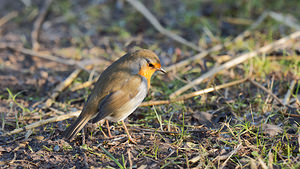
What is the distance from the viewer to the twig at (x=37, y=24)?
512cm

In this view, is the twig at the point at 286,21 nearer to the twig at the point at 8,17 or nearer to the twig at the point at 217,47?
the twig at the point at 217,47

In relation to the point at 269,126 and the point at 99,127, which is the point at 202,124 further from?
the point at 99,127

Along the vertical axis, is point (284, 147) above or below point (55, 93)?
below

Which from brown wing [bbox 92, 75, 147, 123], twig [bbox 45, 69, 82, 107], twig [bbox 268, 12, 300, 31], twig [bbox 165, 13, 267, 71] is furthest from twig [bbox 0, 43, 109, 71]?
twig [bbox 268, 12, 300, 31]

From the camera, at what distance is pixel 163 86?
4.03 metres

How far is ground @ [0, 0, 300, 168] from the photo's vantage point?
2.76 m

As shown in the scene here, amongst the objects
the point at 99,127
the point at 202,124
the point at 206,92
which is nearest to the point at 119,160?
the point at 99,127

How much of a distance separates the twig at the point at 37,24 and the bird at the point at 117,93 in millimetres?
2481

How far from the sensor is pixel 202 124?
3.23 m

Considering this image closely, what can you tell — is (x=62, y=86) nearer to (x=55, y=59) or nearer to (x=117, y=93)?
(x=55, y=59)

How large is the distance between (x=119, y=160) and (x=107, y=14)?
395 centimetres

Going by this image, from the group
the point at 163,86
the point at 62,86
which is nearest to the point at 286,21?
the point at 163,86

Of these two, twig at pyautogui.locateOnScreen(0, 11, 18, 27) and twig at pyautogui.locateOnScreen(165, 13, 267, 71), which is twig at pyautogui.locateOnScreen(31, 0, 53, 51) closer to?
twig at pyautogui.locateOnScreen(0, 11, 18, 27)

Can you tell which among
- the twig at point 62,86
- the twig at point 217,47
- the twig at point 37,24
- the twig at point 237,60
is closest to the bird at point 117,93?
the twig at point 237,60
